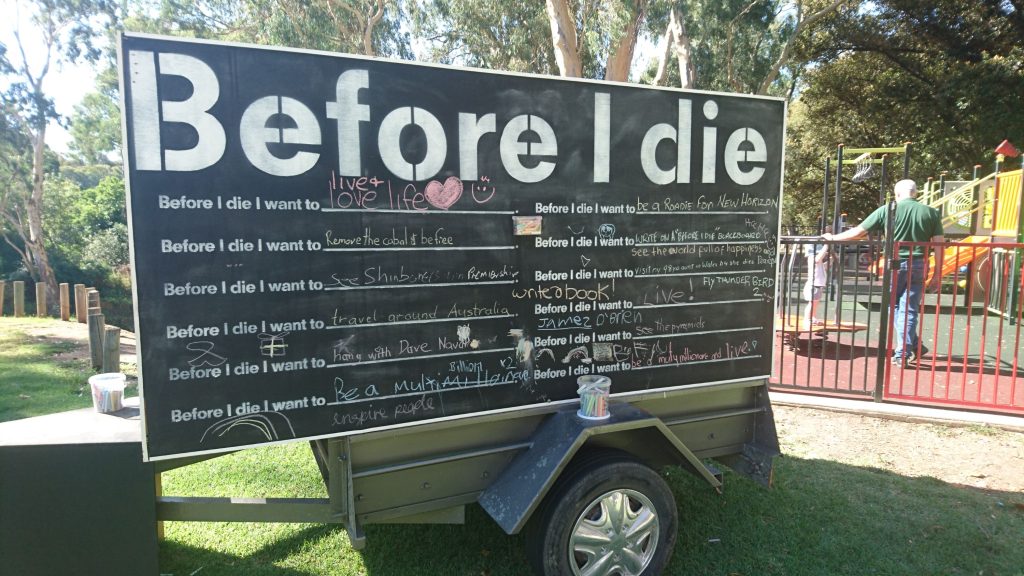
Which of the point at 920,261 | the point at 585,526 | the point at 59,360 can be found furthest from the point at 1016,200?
the point at 59,360

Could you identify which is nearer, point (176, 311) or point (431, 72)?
point (176, 311)

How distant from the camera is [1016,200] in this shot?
34.5 ft

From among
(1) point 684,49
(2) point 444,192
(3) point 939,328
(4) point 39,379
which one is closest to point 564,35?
(1) point 684,49

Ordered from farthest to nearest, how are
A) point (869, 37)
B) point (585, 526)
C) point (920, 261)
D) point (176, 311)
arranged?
point (869, 37) < point (920, 261) < point (585, 526) < point (176, 311)

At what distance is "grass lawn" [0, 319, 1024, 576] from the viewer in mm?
3391

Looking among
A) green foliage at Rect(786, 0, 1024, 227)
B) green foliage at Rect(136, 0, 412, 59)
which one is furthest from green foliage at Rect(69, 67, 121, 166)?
green foliage at Rect(786, 0, 1024, 227)

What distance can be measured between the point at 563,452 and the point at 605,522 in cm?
45

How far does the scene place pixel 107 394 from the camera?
3309 millimetres

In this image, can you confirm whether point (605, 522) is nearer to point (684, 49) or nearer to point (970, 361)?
point (970, 361)

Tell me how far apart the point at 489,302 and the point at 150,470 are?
1778 mm

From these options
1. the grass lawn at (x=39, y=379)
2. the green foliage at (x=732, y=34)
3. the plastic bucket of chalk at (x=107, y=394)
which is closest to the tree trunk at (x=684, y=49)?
the green foliage at (x=732, y=34)

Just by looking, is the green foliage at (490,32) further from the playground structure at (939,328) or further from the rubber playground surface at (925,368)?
the rubber playground surface at (925,368)

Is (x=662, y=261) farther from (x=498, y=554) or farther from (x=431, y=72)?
(x=498, y=554)

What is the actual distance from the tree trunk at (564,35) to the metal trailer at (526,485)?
556 inches
